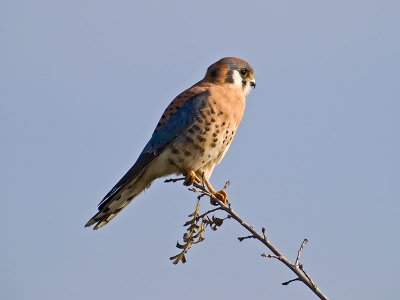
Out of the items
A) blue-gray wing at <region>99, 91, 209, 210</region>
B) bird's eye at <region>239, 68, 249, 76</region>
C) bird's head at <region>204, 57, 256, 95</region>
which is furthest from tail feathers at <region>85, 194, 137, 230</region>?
bird's eye at <region>239, 68, 249, 76</region>

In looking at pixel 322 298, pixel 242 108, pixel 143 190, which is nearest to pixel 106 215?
pixel 143 190

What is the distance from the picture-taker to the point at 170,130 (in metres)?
5.58

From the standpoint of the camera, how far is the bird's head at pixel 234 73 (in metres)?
5.90

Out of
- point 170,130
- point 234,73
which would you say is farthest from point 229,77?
point 170,130

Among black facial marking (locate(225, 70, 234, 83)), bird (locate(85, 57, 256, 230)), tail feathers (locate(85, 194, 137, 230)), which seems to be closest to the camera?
tail feathers (locate(85, 194, 137, 230))

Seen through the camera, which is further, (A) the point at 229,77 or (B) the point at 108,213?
(A) the point at 229,77

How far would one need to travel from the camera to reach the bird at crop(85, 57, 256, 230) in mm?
5383

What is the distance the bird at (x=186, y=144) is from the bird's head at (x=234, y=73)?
5.8 inches

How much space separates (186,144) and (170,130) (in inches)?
7.7

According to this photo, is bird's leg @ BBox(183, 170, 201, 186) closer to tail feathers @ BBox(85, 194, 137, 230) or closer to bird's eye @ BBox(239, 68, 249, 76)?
tail feathers @ BBox(85, 194, 137, 230)

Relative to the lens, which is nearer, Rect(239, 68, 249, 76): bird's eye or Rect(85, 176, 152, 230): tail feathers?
Rect(85, 176, 152, 230): tail feathers

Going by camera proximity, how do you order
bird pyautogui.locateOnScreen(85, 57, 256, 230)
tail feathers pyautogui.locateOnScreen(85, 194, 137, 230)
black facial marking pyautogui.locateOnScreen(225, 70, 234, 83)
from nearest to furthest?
tail feathers pyautogui.locateOnScreen(85, 194, 137, 230)
bird pyautogui.locateOnScreen(85, 57, 256, 230)
black facial marking pyautogui.locateOnScreen(225, 70, 234, 83)

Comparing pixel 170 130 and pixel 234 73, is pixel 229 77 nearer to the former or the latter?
pixel 234 73

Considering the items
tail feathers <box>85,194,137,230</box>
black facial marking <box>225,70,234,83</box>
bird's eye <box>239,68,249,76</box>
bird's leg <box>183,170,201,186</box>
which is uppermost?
bird's eye <box>239,68,249,76</box>
